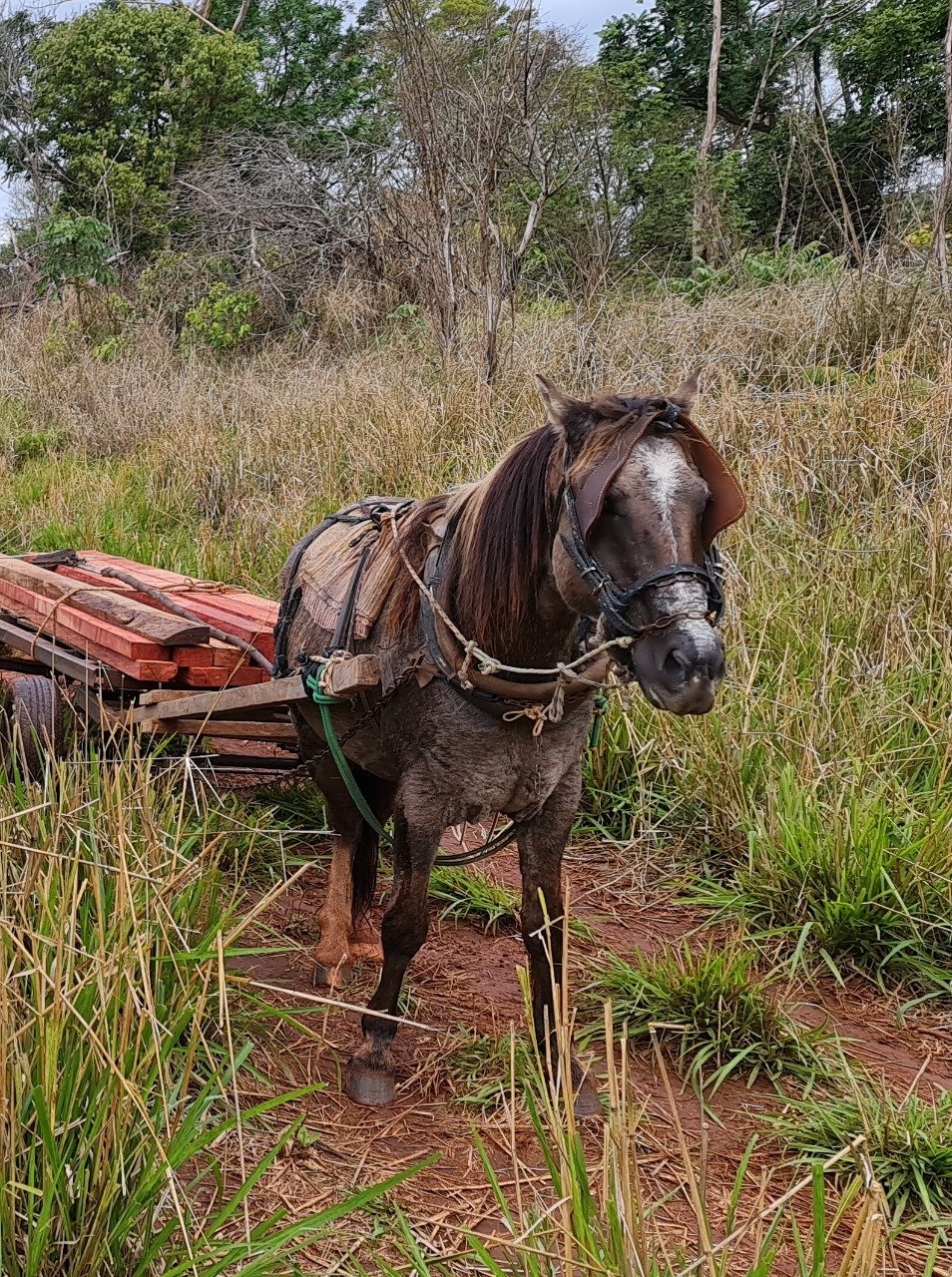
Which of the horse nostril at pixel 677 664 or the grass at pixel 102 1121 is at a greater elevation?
the horse nostril at pixel 677 664

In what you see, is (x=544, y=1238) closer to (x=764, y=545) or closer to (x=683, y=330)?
(x=764, y=545)

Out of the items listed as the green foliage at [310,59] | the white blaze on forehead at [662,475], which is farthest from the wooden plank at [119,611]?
the green foliage at [310,59]

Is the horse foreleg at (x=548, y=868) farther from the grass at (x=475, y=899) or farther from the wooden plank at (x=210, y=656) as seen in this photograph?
the wooden plank at (x=210, y=656)

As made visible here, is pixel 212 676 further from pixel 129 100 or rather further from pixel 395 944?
pixel 129 100

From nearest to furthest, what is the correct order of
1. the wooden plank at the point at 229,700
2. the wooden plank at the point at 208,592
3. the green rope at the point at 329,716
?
the green rope at the point at 329,716 < the wooden plank at the point at 229,700 < the wooden plank at the point at 208,592

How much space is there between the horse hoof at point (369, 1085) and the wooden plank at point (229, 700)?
102cm

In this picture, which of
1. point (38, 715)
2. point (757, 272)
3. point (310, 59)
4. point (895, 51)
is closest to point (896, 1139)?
point (38, 715)

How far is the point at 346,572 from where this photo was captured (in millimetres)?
3221

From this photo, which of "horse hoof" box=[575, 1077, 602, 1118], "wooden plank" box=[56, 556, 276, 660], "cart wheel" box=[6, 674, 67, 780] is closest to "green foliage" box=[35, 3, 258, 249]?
"wooden plank" box=[56, 556, 276, 660]

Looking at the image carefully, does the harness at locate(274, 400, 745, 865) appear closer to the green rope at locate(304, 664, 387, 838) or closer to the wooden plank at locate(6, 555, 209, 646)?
the green rope at locate(304, 664, 387, 838)

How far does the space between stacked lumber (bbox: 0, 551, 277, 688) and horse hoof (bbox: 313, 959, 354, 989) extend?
0.99m

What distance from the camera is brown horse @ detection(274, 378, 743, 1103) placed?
2051 mm

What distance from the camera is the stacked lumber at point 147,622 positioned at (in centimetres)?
349

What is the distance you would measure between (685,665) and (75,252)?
42.2 feet
